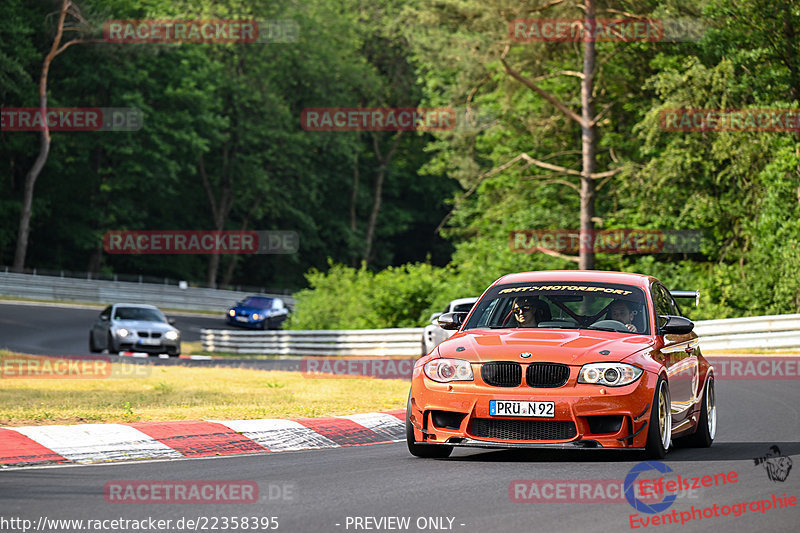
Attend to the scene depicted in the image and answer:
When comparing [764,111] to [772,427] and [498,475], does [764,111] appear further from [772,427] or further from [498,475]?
[498,475]

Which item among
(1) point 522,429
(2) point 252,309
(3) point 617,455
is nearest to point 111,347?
(3) point 617,455

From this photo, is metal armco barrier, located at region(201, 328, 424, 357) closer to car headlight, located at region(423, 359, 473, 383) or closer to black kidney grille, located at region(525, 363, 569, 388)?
car headlight, located at region(423, 359, 473, 383)

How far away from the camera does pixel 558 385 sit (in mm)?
9148

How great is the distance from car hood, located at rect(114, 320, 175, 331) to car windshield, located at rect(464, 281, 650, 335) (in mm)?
21401

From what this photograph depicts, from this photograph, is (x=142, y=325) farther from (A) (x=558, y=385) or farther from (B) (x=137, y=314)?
(A) (x=558, y=385)

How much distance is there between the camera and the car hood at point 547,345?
9250mm

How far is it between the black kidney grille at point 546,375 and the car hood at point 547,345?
0.05m

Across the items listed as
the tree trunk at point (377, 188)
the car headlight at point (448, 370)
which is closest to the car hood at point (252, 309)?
the tree trunk at point (377, 188)

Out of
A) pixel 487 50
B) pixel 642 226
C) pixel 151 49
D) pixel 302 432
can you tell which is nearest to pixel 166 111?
pixel 151 49

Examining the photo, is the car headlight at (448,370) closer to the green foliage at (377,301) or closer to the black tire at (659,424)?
the black tire at (659,424)

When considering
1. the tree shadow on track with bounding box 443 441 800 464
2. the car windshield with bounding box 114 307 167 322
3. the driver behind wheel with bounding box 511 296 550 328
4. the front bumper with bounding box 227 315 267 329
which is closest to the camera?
the tree shadow on track with bounding box 443 441 800 464

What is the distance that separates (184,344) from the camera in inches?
1802

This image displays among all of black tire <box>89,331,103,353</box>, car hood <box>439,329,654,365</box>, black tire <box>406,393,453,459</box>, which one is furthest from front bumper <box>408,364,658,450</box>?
black tire <box>89,331,103,353</box>

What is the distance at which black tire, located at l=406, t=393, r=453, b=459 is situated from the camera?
9680mm
